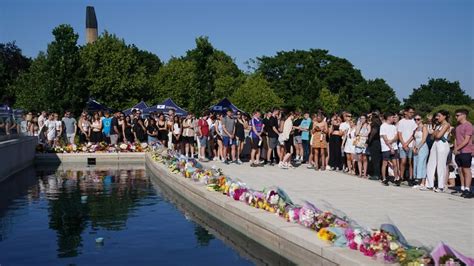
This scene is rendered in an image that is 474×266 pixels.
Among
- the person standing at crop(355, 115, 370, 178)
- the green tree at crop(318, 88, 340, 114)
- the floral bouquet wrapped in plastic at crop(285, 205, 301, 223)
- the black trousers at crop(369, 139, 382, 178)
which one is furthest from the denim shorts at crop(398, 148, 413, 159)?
the green tree at crop(318, 88, 340, 114)

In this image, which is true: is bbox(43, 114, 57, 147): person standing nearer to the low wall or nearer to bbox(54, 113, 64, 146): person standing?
bbox(54, 113, 64, 146): person standing

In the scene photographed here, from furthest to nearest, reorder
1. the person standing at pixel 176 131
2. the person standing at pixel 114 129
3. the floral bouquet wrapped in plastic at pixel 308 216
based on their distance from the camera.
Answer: the person standing at pixel 114 129
the person standing at pixel 176 131
the floral bouquet wrapped in plastic at pixel 308 216

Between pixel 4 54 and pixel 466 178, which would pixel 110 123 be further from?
pixel 4 54

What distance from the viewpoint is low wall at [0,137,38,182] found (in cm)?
1822

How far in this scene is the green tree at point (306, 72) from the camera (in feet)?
259

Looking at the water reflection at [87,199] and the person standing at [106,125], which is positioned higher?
the person standing at [106,125]

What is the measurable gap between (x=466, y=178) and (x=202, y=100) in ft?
122

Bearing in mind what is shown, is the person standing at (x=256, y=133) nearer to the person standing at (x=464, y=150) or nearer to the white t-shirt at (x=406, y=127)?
the white t-shirt at (x=406, y=127)

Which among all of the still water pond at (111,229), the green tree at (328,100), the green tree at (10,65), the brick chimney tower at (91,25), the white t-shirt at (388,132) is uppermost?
the brick chimney tower at (91,25)

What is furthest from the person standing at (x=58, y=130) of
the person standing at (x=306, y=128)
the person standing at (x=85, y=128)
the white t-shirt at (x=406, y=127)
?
the white t-shirt at (x=406, y=127)

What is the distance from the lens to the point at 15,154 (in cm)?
2012

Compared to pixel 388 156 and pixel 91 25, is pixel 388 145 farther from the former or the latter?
pixel 91 25

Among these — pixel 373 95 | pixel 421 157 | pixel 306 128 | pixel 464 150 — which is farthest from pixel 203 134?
pixel 373 95

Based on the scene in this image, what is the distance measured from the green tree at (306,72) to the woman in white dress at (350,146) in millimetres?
60013
